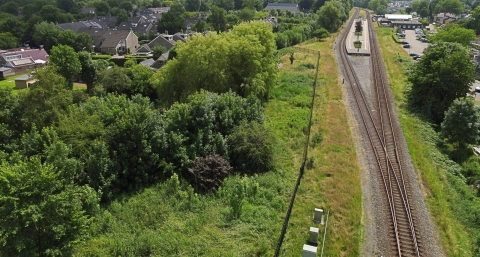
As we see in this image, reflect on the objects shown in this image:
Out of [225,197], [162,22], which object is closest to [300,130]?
[225,197]

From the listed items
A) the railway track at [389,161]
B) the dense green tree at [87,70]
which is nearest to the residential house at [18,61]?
the dense green tree at [87,70]

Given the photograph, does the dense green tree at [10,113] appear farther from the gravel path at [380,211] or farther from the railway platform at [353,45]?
the railway platform at [353,45]

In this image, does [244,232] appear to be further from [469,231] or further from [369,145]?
[369,145]

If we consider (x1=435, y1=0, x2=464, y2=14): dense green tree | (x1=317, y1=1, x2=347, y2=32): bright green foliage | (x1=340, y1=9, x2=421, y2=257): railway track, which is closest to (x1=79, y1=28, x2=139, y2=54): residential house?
(x1=317, y1=1, x2=347, y2=32): bright green foliage

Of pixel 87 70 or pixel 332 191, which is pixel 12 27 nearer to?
pixel 87 70

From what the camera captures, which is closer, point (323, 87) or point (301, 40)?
point (323, 87)
